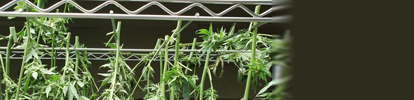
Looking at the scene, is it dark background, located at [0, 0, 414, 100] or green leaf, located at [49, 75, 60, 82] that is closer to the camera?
dark background, located at [0, 0, 414, 100]

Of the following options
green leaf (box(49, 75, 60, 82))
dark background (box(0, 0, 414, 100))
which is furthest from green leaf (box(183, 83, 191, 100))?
dark background (box(0, 0, 414, 100))

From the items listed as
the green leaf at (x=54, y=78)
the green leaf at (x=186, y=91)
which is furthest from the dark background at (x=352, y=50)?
the green leaf at (x=54, y=78)

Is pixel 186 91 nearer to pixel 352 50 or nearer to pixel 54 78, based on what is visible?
pixel 54 78

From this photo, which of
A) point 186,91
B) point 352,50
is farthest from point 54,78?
point 352,50

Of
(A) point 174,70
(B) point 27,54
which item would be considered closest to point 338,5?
(A) point 174,70

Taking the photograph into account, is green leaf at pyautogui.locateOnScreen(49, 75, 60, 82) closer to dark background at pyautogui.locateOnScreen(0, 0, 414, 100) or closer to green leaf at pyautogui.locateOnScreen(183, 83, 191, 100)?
green leaf at pyautogui.locateOnScreen(183, 83, 191, 100)

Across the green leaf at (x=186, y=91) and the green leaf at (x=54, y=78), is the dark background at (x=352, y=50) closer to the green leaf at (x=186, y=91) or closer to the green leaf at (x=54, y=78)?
the green leaf at (x=186, y=91)

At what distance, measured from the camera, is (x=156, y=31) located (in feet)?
5.48

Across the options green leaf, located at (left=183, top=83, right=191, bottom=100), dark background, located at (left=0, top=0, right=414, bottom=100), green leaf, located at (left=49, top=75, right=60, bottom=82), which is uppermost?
dark background, located at (left=0, top=0, right=414, bottom=100)

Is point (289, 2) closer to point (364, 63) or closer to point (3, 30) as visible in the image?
point (364, 63)

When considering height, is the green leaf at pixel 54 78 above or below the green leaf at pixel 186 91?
above

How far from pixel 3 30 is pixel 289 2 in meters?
1.78

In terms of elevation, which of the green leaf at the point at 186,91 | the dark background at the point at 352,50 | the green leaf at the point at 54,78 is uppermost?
the dark background at the point at 352,50

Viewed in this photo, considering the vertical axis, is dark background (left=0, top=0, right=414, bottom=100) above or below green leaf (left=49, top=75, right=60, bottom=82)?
above
